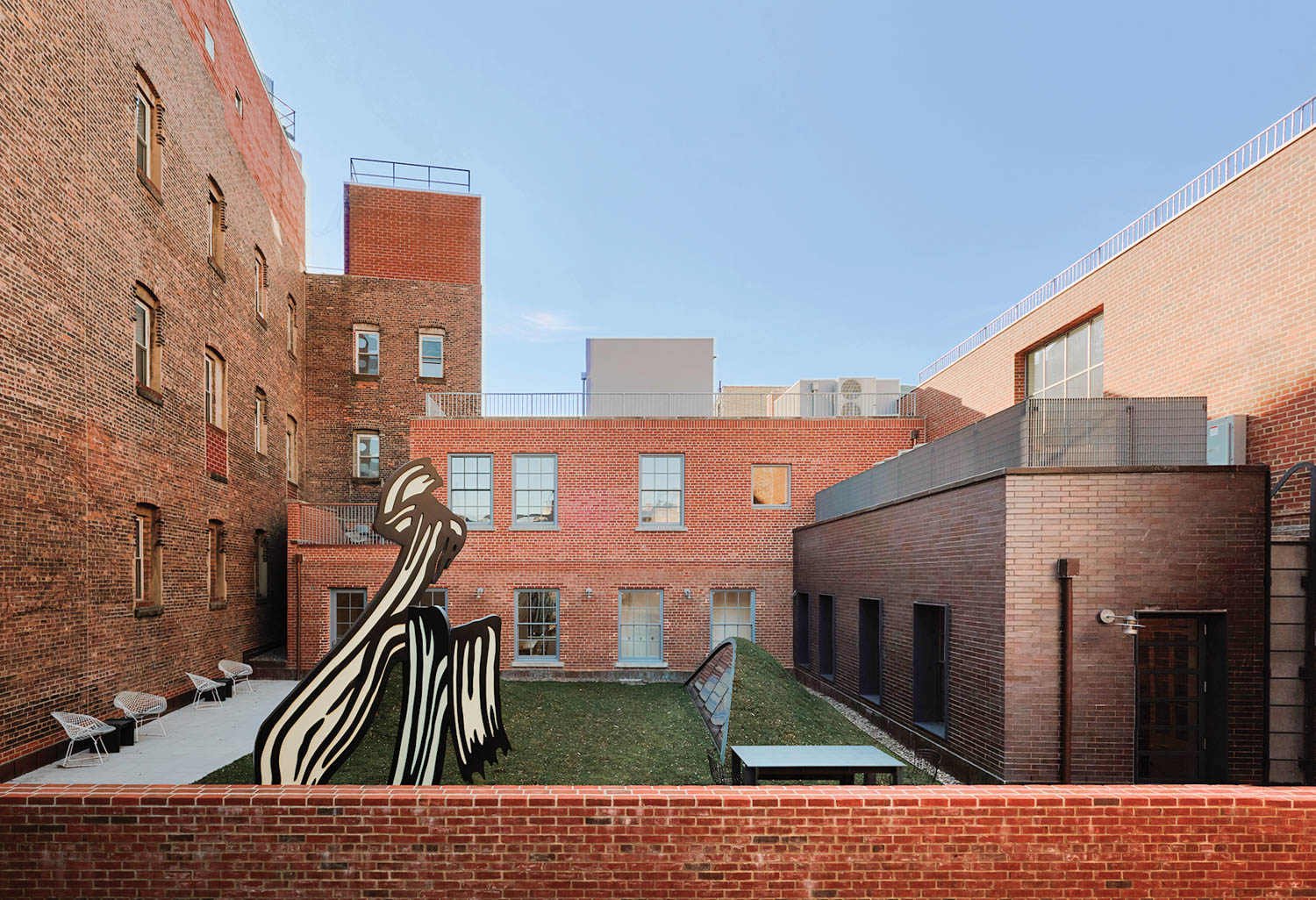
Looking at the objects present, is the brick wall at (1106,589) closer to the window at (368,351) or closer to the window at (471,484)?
the window at (471,484)

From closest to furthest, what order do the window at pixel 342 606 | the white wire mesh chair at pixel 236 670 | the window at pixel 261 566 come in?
the white wire mesh chair at pixel 236 670 < the window at pixel 342 606 < the window at pixel 261 566

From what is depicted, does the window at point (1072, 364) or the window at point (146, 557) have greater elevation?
the window at point (1072, 364)

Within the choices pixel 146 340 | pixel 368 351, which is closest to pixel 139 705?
pixel 146 340

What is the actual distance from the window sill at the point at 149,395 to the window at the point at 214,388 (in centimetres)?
242

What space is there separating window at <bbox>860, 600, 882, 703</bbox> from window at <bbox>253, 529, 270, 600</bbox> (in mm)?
14596

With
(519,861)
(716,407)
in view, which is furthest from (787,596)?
(519,861)

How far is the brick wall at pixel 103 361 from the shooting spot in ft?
29.6

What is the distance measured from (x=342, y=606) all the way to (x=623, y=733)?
902cm

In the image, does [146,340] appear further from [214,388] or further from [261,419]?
[261,419]

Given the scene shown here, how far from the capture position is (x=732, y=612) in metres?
17.1

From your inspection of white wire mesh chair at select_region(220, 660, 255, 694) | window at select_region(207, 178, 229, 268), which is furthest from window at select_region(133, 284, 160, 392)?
white wire mesh chair at select_region(220, 660, 255, 694)

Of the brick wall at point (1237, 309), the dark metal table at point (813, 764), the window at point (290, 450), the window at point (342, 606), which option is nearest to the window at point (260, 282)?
the window at point (290, 450)

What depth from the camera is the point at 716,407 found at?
19.1 meters

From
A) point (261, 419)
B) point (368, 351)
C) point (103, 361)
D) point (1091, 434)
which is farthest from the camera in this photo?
point (368, 351)
